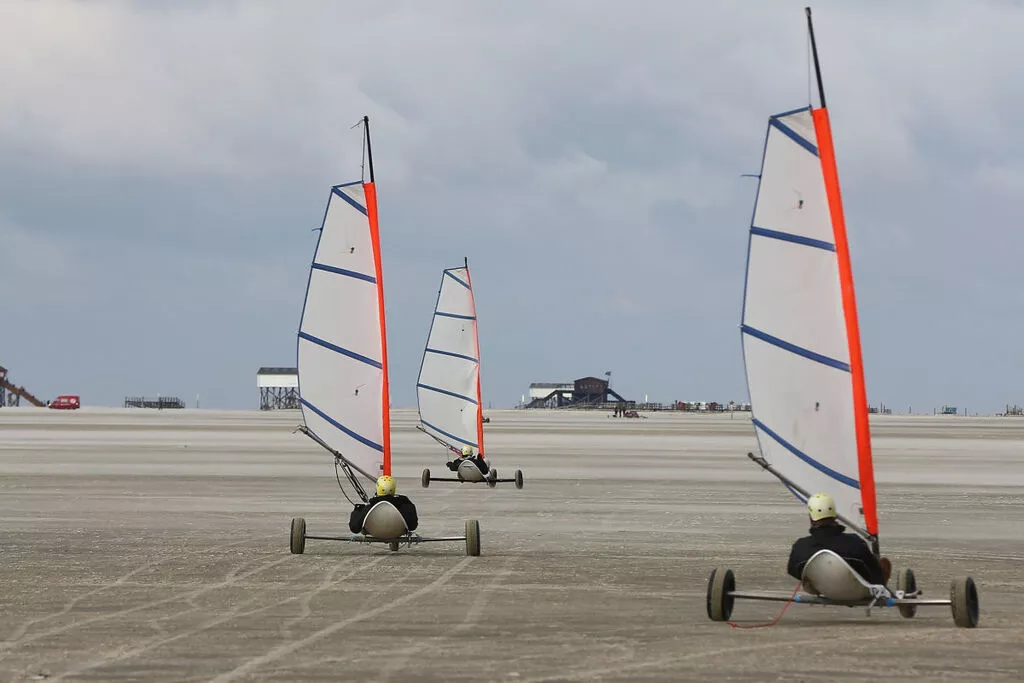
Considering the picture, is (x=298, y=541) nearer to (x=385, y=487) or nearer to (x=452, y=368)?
(x=385, y=487)

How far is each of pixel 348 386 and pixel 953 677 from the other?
40.2 feet

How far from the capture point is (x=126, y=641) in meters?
12.4

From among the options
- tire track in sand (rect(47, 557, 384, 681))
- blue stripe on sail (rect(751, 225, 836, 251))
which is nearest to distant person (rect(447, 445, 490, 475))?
tire track in sand (rect(47, 557, 384, 681))

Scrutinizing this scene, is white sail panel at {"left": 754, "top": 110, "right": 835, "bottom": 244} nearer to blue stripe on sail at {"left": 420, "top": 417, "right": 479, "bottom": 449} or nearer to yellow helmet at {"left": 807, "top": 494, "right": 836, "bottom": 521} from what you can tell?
yellow helmet at {"left": 807, "top": 494, "right": 836, "bottom": 521}

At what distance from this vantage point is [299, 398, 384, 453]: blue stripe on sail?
21.2 meters

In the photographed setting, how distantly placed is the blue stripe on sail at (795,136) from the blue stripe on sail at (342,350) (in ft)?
27.8

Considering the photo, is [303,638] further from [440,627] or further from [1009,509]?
[1009,509]

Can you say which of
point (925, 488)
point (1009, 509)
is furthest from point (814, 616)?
point (925, 488)

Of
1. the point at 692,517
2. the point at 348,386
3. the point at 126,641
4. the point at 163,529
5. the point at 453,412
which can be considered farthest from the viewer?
the point at 453,412

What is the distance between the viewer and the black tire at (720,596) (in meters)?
13.4

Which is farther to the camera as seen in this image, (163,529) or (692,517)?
(692,517)

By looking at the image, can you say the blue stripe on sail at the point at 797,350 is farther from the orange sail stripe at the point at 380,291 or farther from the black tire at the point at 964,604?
the orange sail stripe at the point at 380,291

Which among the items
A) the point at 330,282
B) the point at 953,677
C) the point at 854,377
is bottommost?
the point at 953,677

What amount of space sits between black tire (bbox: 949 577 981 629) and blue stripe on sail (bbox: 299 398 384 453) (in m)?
10.1
